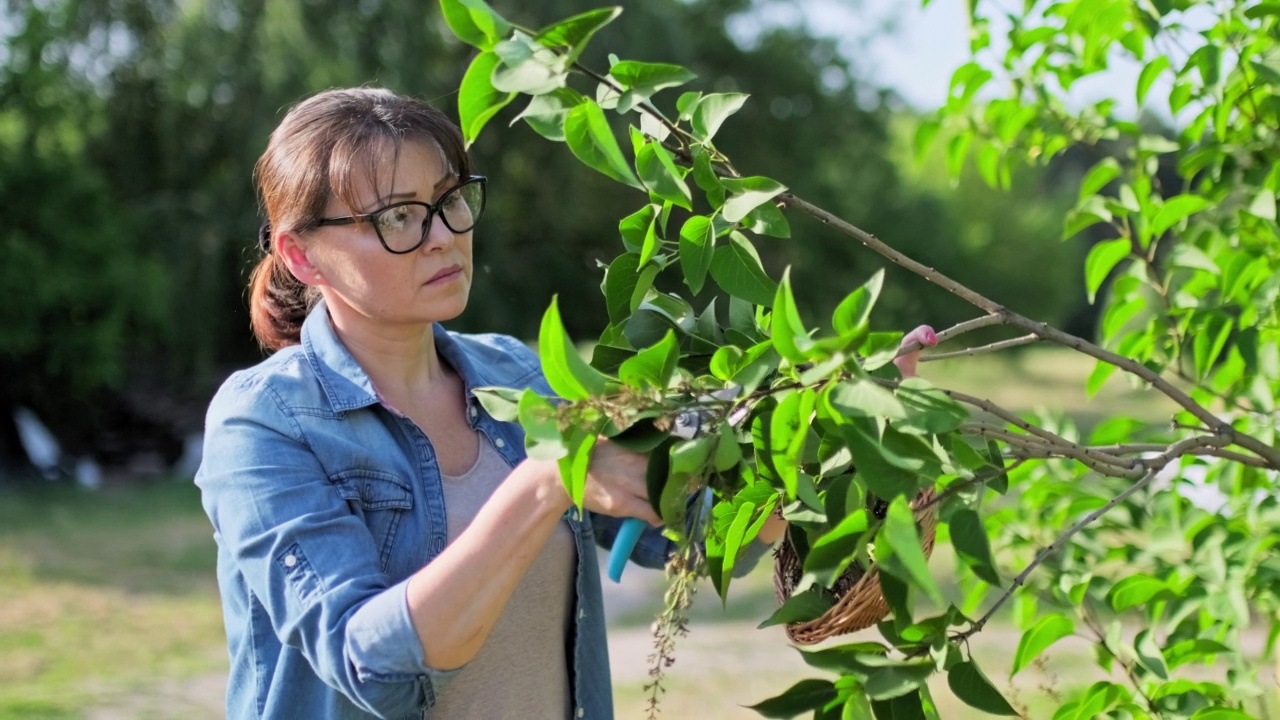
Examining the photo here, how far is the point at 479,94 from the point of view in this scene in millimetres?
1083

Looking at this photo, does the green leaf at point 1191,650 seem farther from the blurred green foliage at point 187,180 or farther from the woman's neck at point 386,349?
the blurred green foliage at point 187,180

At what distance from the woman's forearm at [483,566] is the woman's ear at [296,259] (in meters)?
0.56

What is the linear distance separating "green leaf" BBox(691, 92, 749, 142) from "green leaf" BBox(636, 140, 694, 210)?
0.24 feet

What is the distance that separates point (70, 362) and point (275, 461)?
10.2 meters

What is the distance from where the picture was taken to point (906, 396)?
3.54ft

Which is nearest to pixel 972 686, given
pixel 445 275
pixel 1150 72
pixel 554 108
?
pixel 554 108

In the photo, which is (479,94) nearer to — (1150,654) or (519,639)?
(519,639)

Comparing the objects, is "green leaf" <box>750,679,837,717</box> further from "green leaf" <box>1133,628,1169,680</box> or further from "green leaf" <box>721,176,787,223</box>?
"green leaf" <box>1133,628,1169,680</box>

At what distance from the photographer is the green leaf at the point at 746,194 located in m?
1.21

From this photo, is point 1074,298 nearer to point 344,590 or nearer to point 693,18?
point 693,18

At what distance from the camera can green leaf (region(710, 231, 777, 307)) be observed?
4.23 feet

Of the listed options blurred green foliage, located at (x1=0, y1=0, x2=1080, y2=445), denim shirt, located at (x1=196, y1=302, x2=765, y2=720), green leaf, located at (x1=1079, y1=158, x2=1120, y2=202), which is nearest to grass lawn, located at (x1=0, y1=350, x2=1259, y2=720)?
blurred green foliage, located at (x1=0, y1=0, x2=1080, y2=445)

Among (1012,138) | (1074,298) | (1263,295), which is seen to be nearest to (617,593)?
(1012,138)

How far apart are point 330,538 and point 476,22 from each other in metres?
0.65
